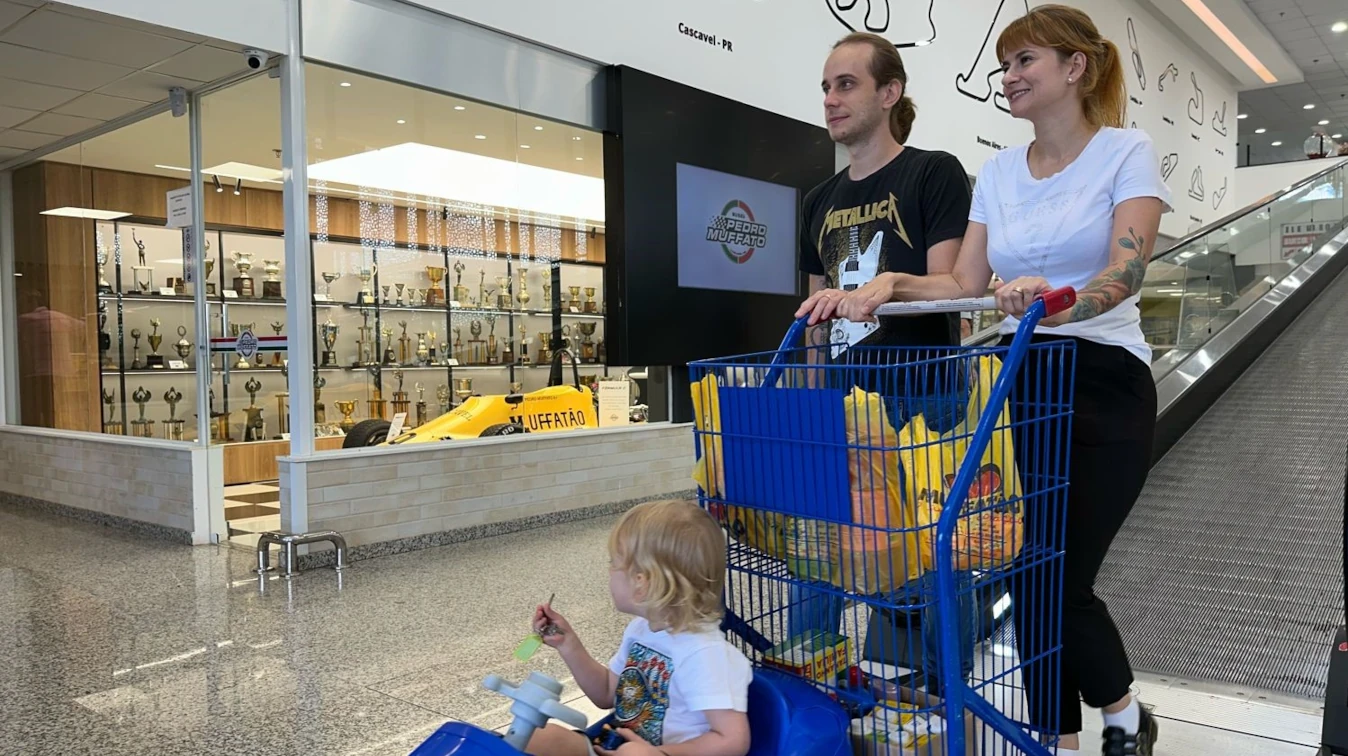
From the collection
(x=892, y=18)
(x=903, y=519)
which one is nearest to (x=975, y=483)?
(x=903, y=519)

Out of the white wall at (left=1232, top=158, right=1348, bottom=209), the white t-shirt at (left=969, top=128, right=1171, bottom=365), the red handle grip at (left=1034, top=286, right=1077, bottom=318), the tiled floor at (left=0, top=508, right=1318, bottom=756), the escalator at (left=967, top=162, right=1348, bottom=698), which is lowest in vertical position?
the tiled floor at (left=0, top=508, right=1318, bottom=756)

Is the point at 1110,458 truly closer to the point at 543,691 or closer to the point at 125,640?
the point at 543,691

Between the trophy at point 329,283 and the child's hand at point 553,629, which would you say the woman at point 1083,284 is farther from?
the trophy at point 329,283

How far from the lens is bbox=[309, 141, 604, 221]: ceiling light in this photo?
5.52m

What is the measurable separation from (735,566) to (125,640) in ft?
9.87

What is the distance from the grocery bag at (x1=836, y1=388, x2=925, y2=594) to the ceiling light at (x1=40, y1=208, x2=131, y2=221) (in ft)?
23.2

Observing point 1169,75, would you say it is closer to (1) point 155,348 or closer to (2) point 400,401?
(2) point 400,401

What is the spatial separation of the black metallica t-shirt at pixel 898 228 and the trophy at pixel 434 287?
4.21 m

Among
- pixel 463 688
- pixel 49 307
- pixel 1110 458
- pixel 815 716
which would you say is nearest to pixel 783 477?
pixel 815 716

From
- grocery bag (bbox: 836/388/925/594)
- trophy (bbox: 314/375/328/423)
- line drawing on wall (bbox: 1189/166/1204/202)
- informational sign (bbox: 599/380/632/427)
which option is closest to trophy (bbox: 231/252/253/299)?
trophy (bbox: 314/375/328/423)

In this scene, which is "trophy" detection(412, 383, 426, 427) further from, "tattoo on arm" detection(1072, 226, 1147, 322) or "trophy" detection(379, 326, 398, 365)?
"tattoo on arm" detection(1072, 226, 1147, 322)

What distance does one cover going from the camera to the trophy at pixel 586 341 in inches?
257

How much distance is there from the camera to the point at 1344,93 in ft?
66.4

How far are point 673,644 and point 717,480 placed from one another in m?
0.30
